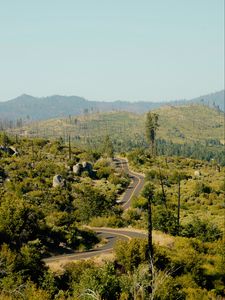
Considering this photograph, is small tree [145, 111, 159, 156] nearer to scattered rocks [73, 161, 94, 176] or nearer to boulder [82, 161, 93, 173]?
boulder [82, 161, 93, 173]

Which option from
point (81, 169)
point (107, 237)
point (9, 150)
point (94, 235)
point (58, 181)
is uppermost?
point (9, 150)

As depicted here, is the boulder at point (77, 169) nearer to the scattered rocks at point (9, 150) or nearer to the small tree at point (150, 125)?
the scattered rocks at point (9, 150)

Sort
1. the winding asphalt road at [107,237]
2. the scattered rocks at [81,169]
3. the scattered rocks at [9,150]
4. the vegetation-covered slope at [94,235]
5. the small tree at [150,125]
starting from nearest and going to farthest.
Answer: the vegetation-covered slope at [94,235], the winding asphalt road at [107,237], the scattered rocks at [81,169], the scattered rocks at [9,150], the small tree at [150,125]

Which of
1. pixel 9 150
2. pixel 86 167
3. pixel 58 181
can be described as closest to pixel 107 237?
pixel 58 181

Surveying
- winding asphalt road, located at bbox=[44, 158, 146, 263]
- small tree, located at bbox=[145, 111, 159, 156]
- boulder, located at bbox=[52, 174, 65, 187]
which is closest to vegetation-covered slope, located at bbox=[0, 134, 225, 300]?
boulder, located at bbox=[52, 174, 65, 187]

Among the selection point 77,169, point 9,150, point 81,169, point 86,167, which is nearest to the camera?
point 77,169

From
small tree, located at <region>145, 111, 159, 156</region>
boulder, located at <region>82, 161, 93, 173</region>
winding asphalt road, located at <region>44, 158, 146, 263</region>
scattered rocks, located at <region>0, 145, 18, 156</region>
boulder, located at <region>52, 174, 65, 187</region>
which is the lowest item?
winding asphalt road, located at <region>44, 158, 146, 263</region>

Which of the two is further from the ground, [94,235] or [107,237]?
[94,235]

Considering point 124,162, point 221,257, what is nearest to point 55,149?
point 124,162

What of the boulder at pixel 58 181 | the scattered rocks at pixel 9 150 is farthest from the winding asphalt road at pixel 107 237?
the scattered rocks at pixel 9 150

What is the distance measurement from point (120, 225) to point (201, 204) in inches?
1205

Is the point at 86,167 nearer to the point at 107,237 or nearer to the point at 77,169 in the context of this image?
the point at 77,169

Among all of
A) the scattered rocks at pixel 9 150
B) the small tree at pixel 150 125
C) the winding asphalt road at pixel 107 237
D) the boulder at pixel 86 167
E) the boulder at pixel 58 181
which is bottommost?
the winding asphalt road at pixel 107 237

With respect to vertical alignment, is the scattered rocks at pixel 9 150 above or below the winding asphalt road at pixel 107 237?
above
